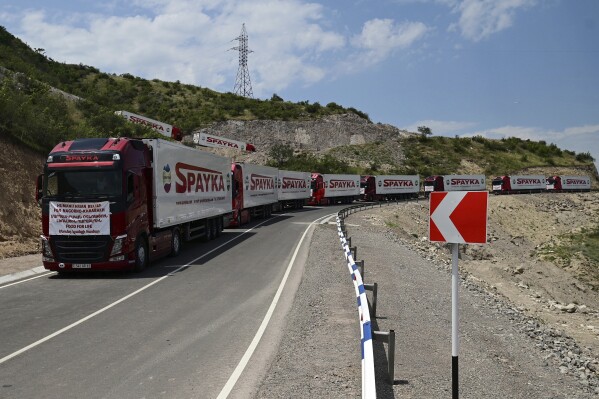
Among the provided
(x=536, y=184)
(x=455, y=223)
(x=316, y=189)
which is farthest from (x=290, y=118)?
(x=455, y=223)

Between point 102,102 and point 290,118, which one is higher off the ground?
point 290,118

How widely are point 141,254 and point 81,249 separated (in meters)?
1.83

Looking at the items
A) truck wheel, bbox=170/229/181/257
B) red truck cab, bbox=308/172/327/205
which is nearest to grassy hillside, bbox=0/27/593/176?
red truck cab, bbox=308/172/327/205

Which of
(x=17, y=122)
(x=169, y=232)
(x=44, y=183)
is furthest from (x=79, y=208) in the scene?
A: (x=17, y=122)

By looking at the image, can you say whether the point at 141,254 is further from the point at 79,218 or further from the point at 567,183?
the point at 567,183

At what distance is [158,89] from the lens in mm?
98375

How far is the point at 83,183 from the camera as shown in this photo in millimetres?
15062

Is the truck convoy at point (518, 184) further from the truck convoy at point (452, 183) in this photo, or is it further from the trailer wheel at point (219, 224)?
the trailer wheel at point (219, 224)

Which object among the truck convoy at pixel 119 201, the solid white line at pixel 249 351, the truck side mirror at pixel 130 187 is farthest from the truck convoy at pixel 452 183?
the solid white line at pixel 249 351

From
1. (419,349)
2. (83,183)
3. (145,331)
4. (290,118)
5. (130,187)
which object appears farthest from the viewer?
(290,118)

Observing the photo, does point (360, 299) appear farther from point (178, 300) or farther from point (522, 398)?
point (178, 300)

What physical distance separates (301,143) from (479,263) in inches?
2429

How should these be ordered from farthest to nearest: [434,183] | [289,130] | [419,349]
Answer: [289,130]
[434,183]
[419,349]

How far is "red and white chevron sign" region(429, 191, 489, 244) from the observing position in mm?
6008
